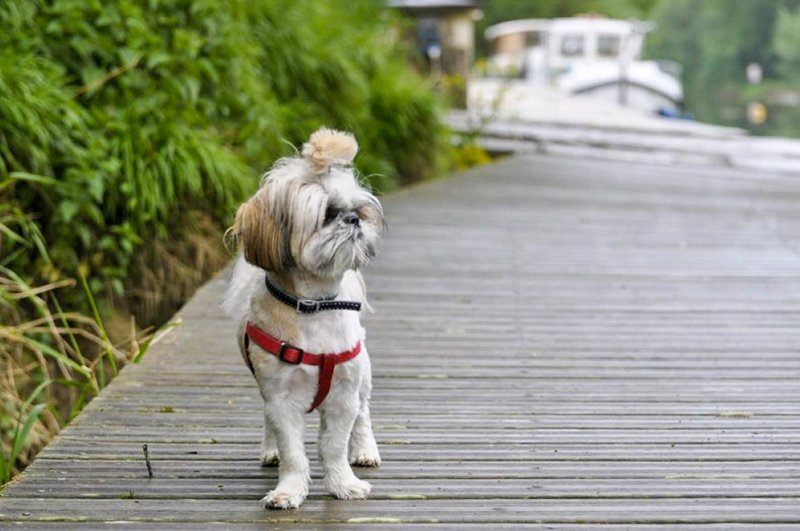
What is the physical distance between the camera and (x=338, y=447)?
334 cm

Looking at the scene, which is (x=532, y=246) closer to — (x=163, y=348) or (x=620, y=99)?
(x=163, y=348)

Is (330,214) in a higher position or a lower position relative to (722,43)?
higher

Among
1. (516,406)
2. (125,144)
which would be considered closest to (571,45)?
(125,144)

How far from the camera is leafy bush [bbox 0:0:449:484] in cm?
608

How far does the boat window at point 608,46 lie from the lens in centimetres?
4003

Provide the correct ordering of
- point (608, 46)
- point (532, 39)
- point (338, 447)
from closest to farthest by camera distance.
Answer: point (338, 447) → point (608, 46) → point (532, 39)

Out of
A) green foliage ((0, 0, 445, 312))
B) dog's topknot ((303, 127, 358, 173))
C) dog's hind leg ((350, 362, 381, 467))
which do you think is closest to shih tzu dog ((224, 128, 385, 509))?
dog's topknot ((303, 127, 358, 173))

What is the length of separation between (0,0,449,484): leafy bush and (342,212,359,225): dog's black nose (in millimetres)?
2099

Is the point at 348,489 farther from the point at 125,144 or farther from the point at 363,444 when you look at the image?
the point at 125,144

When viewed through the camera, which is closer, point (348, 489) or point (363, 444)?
point (348, 489)

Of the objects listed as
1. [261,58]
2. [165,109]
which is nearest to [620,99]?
[261,58]

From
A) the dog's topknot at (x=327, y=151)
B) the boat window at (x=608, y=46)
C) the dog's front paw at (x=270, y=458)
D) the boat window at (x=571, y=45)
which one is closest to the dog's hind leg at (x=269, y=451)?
the dog's front paw at (x=270, y=458)

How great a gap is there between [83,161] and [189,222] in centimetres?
95

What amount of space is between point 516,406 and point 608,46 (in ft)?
123
